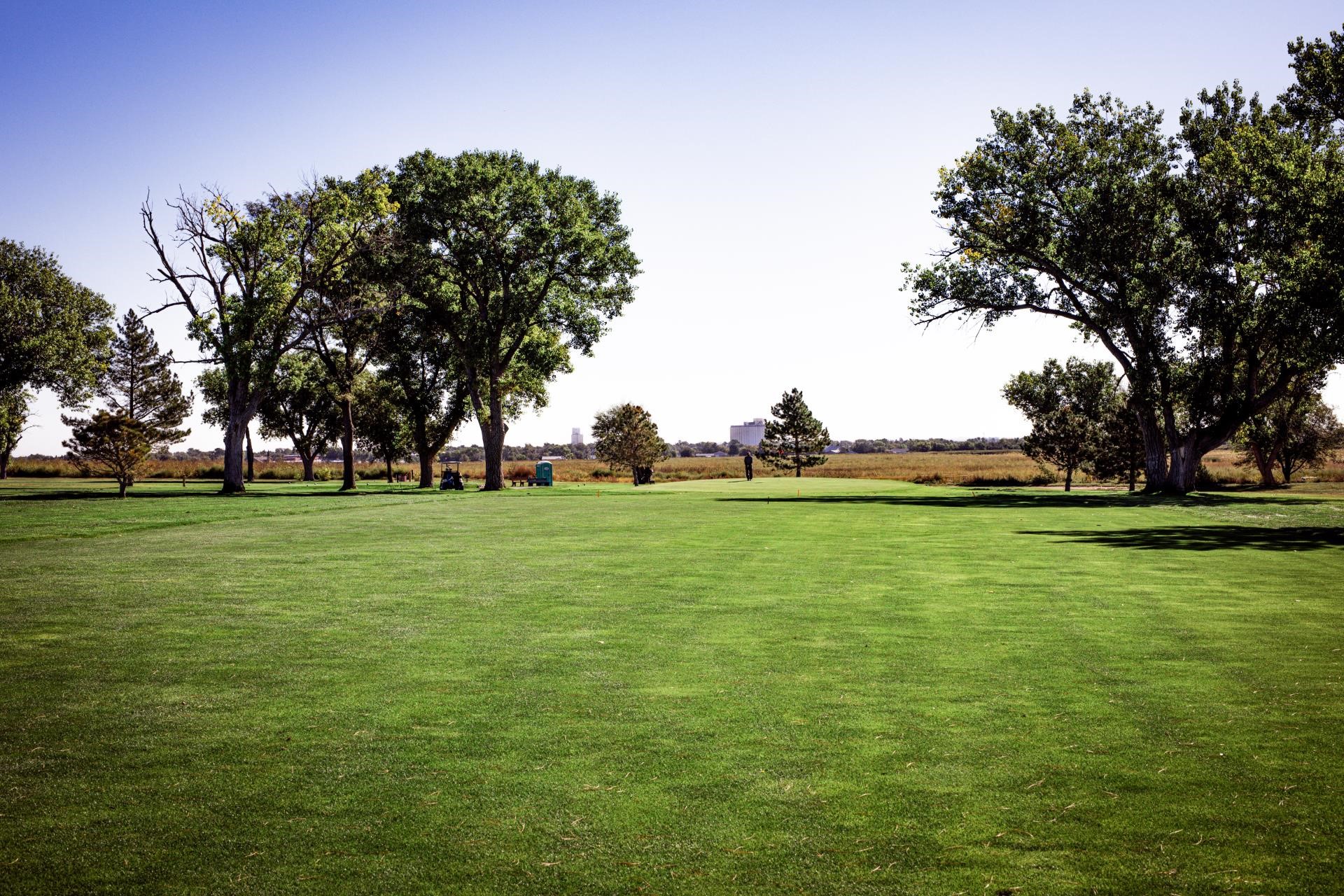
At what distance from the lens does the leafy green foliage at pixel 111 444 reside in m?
36.5

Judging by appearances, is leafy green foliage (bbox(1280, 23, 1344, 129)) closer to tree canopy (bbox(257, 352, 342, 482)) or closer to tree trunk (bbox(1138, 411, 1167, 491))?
tree trunk (bbox(1138, 411, 1167, 491))

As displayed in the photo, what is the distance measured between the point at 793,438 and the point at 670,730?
91434 mm

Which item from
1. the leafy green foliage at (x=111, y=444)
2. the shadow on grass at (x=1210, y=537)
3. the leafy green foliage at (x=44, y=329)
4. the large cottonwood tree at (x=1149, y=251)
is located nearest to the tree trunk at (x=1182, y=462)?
the large cottonwood tree at (x=1149, y=251)

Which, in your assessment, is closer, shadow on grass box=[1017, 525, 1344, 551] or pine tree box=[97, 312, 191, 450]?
shadow on grass box=[1017, 525, 1344, 551]

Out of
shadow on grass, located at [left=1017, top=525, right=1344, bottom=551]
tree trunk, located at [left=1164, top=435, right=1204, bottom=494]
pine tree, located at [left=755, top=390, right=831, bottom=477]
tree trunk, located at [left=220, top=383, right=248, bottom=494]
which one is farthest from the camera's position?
pine tree, located at [left=755, top=390, right=831, bottom=477]

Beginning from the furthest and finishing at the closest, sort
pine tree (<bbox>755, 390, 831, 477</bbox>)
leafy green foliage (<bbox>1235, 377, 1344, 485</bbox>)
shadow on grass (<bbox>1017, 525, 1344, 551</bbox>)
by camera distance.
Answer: pine tree (<bbox>755, 390, 831, 477</bbox>) → leafy green foliage (<bbox>1235, 377, 1344, 485</bbox>) → shadow on grass (<bbox>1017, 525, 1344, 551</bbox>)

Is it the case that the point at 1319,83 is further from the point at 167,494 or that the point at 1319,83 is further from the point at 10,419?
the point at 10,419

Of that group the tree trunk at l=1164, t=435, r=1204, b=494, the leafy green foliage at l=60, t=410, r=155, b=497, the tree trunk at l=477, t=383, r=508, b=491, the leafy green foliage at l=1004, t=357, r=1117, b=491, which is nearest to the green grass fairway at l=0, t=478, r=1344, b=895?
the leafy green foliage at l=60, t=410, r=155, b=497

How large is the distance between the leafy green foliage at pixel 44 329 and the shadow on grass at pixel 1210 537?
6415 centimetres

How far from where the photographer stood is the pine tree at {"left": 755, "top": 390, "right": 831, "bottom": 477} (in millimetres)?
95688

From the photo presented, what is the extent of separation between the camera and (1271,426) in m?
56.5

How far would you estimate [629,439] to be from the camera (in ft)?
254

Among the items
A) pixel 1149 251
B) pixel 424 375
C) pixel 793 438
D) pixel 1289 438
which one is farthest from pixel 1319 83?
pixel 793 438

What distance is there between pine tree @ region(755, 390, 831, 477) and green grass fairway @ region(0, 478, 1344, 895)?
266 ft
